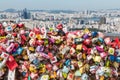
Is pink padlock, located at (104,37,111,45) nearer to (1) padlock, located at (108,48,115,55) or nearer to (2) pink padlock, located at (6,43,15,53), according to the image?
(1) padlock, located at (108,48,115,55)

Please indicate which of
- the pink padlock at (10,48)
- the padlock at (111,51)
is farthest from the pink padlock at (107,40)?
the pink padlock at (10,48)

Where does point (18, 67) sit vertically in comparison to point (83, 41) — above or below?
below

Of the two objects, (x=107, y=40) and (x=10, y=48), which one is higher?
(x=107, y=40)

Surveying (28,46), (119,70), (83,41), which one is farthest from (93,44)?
(28,46)

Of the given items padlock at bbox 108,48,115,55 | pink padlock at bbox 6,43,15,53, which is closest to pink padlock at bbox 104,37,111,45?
padlock at bbox 108,48,115,55

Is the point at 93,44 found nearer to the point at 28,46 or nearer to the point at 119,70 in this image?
the point at 119,70

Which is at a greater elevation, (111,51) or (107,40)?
(107,40)

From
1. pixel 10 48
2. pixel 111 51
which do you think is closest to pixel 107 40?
pixel 111 51

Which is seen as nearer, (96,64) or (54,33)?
(96,64)

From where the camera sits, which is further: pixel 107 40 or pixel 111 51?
pixel 107 40

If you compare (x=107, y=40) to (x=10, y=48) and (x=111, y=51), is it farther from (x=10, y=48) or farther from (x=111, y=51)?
(x=10, y=48)

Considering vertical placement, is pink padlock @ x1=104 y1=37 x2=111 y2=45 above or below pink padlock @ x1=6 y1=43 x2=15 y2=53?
above
